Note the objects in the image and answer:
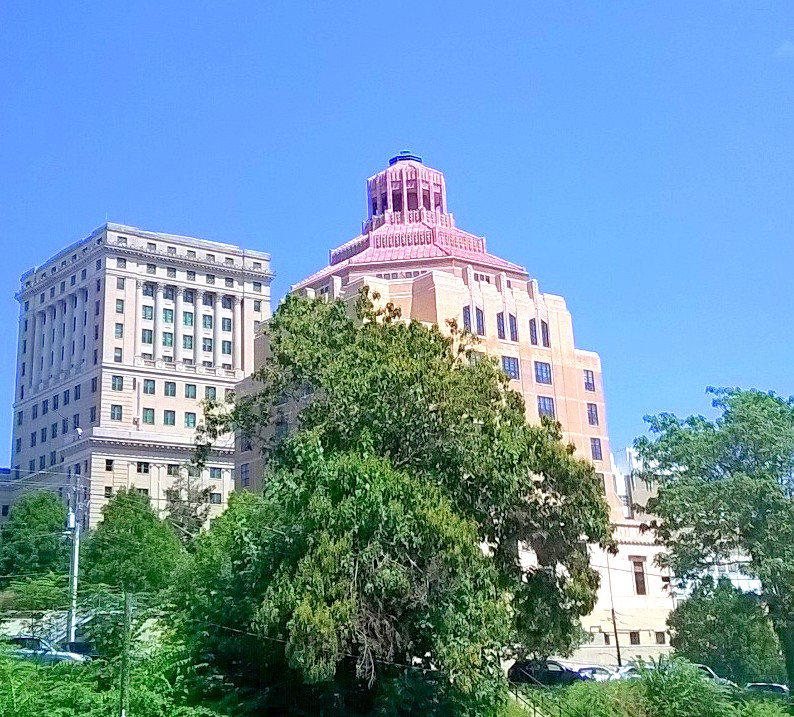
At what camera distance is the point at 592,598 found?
99.3 ft

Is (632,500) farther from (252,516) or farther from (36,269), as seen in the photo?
(36,269)

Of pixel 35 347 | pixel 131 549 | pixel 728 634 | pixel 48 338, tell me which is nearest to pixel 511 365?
pixel 131 549

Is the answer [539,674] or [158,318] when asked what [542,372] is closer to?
[539,674]

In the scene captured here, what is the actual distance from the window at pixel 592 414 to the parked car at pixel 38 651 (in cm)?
4540

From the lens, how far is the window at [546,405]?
214 feet

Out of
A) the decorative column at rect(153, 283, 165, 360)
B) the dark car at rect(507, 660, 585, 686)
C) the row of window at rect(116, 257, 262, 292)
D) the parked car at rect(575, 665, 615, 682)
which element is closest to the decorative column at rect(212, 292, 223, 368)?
the row of window at rect(116, 257, 262, 292)

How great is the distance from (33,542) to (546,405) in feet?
116

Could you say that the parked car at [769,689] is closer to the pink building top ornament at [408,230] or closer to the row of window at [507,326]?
the row of window at [507,326]

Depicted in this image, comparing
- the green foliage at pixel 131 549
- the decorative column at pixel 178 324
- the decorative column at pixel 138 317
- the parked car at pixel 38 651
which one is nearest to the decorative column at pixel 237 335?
the decorative column at pixel 178 324

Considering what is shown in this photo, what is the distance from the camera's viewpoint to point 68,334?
3829 inches

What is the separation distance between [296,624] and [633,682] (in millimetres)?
13003

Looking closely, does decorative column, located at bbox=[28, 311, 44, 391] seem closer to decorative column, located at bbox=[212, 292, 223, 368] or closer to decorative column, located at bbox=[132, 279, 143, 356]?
decorative column, located at bbox=[132, 279, 143, 356]

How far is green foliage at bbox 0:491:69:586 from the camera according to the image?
65.5m

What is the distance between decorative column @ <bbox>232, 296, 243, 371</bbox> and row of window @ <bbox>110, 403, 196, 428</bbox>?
8268 millimetres
